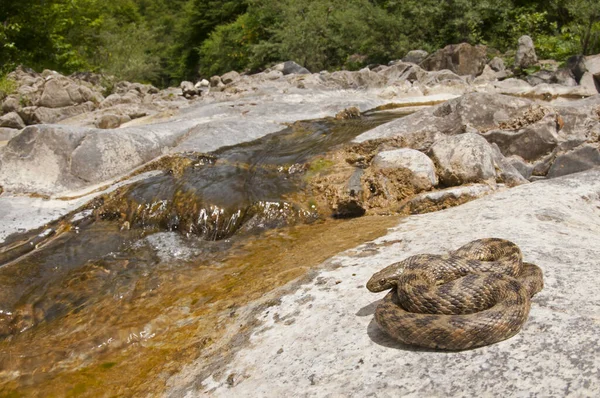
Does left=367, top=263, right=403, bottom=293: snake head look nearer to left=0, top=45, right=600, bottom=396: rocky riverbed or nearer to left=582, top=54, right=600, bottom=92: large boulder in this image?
left=0, top=45, right=600, bottom=396: rocky riverbed

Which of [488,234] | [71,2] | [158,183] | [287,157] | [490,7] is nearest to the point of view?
[488,234]

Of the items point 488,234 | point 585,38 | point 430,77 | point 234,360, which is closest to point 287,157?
point 488,234

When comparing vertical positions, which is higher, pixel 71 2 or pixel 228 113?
pixel 71 2

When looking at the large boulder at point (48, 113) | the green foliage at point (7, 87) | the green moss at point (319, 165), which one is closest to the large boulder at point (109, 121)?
the large boulder at point (48, 113)

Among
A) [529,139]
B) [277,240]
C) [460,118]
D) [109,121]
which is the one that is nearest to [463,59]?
[460,118]

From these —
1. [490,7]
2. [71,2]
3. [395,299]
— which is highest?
[71,2]

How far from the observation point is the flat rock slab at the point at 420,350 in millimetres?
3170

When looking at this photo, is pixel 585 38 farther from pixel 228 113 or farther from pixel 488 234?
pixel 488 234

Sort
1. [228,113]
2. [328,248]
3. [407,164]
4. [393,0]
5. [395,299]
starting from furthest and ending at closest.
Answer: [393,0], [228,113], [407,164], [328,248], [395,299]

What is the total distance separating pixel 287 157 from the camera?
11.1m

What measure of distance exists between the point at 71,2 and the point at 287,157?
2515cm

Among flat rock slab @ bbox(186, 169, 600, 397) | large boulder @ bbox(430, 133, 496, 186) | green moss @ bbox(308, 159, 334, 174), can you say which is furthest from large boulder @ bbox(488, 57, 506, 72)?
flat rock slab @ bbox(186, 169, 600, 397)

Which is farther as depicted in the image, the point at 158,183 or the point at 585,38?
the point at 585,38

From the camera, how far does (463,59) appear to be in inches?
901
